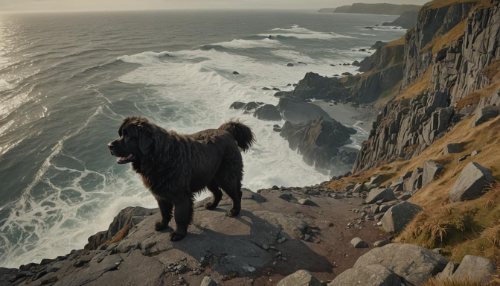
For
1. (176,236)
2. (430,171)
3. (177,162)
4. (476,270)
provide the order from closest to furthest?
1. (476,270)
2. (177,162)
3. (176,236)
4. (430,171)

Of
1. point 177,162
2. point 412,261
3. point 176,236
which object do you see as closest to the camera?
point 412,261

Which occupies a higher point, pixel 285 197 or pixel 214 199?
pixel 214 199

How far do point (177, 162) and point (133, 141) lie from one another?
1413 mm

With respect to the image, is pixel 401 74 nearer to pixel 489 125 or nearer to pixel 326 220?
pixel 489 125

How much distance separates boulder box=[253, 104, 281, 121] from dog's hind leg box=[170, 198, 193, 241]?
167ft

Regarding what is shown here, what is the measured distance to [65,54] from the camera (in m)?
97.1

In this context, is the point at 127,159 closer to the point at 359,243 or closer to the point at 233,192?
the point at 233,192

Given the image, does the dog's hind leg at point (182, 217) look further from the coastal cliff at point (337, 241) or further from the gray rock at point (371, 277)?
the gray rock at point (371, 277)

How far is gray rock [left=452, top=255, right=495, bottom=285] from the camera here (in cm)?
469

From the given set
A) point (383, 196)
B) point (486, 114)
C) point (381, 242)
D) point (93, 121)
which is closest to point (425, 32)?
point (486, 114)

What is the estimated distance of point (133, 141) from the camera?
26.3ft

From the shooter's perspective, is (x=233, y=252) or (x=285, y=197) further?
(x=285, y=197)

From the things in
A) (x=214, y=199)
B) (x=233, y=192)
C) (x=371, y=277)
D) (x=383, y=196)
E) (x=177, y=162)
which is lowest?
(x=383, y=196)

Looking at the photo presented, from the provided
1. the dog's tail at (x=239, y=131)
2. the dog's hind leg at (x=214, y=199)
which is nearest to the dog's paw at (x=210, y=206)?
the dog's hind leg at (x=214, y=199)
